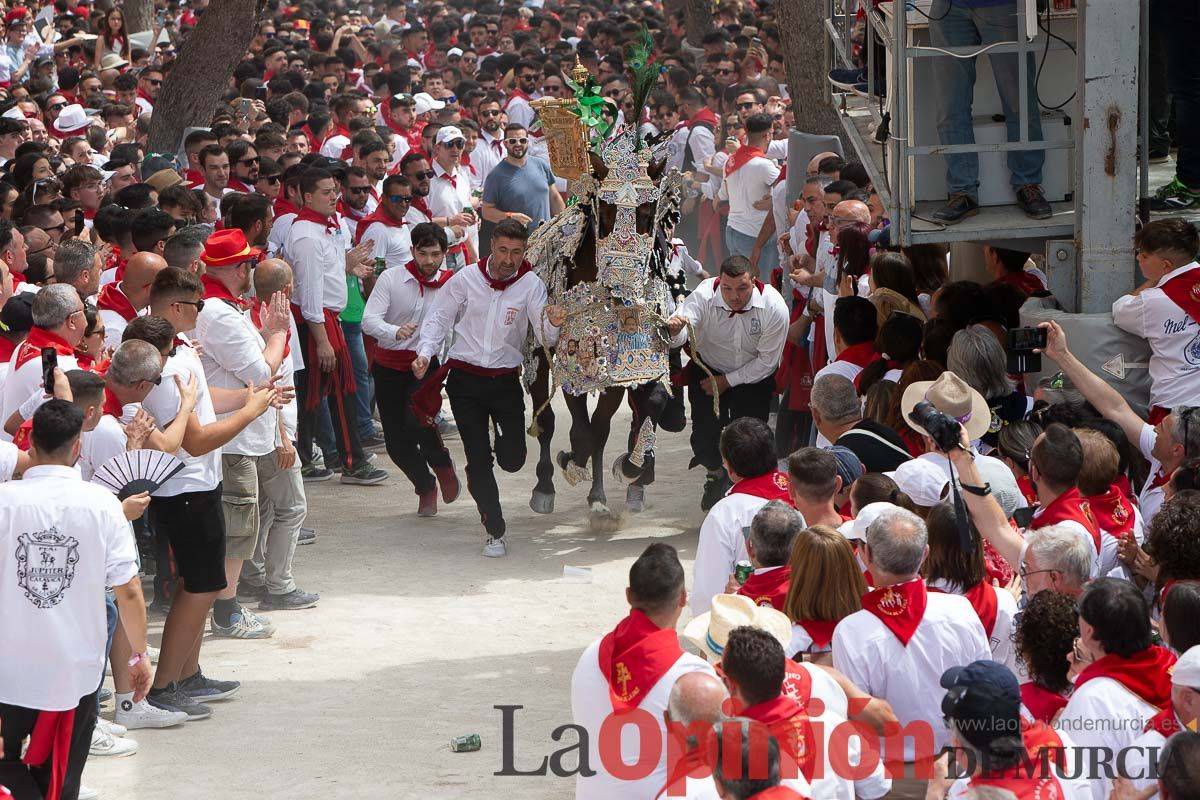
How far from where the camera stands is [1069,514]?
5.43 meters

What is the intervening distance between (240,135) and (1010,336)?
8.83 meters

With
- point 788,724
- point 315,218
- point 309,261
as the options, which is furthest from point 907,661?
point 315,218

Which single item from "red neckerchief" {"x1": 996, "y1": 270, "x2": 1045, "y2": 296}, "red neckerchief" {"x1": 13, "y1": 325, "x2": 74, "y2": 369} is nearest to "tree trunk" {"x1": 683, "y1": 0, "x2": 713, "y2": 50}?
"red neckerchief" {"x1": 996, "y1": 270, "x2": 1045, "y2": 296}

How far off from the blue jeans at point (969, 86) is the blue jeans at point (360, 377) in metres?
4.92

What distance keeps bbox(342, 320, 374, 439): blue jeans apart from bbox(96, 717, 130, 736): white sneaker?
4372 millimetres

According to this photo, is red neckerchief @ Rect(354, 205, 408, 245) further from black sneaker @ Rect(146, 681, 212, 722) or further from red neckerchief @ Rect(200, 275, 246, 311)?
black sneaker @ Rect(146, 681, 212, 722)

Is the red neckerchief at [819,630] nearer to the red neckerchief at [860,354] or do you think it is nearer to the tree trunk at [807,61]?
the red neckerchief at [860,354]

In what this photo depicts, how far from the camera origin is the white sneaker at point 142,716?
6930 millimetres

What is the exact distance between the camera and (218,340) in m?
7.60

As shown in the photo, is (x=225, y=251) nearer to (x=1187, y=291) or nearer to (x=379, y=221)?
(x=379, y=221)

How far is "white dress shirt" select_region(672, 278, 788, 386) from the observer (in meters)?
9.68

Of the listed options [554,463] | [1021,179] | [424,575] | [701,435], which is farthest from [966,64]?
[554,463]

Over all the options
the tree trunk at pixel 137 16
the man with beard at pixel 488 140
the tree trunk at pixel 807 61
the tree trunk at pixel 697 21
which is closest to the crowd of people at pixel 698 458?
the tree trunk at pixel 807 61

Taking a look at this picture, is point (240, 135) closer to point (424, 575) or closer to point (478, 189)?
point (478, 189)
